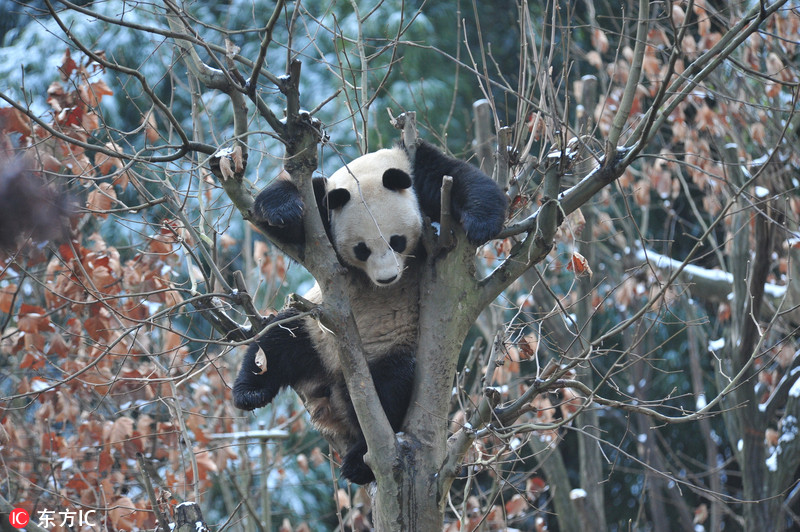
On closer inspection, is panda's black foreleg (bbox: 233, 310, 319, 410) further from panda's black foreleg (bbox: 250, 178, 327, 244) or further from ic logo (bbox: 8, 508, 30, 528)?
ic logo (bbox: 8, 508, 30, 528)

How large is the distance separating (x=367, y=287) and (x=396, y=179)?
0.60 meters

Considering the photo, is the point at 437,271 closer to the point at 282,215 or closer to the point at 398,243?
the point at 282,215

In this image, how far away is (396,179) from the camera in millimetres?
4066

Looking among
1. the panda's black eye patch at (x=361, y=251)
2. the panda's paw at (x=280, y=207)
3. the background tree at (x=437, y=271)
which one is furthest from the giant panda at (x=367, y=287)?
the panda's paw at (x=280, y=207)

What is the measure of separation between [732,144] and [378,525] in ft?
15.3

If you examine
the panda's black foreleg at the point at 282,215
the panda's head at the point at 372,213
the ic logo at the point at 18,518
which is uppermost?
the panda's head at the point at 372,213

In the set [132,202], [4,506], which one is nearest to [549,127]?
[4,506]

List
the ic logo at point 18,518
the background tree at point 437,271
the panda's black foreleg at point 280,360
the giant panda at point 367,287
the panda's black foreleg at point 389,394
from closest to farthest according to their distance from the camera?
the background tree at point 437,271 < the ic logo at point 18,518 < the panda's black foreleg at point 389,394 < the giant panda at point 367,287 < the panda's black foreleg at point 280,360

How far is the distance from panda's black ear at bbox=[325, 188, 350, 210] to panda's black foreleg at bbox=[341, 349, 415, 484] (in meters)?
0.87

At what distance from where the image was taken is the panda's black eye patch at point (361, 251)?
406cm

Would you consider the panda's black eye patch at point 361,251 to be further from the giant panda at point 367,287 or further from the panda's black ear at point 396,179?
the panda's black ear at point 396,179

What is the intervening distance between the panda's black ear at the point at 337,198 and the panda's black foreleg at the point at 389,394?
871mm

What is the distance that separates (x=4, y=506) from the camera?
2936 millimetres

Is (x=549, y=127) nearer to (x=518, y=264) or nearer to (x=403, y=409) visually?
(x=518, y=264)
